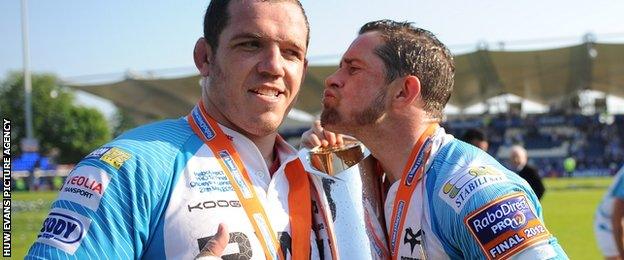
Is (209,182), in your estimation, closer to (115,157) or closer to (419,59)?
(115,157)

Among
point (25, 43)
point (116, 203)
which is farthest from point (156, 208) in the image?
point (25, 43)

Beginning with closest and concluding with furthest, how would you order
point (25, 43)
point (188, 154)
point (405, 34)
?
point (188, 154), point (405, 34), point (25, 43)

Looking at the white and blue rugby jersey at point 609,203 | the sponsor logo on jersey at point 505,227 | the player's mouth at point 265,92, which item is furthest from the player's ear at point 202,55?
the white and blue rugby jersey at point 609,203

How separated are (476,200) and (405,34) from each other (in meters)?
1.02

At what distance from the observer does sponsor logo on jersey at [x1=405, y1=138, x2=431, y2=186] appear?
10.8ft

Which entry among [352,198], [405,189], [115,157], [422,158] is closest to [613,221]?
[422,158]

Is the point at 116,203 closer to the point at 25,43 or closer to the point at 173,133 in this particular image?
the point at 173,133

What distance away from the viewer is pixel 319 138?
11.6 ft

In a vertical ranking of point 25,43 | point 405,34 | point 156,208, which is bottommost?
point 25,43

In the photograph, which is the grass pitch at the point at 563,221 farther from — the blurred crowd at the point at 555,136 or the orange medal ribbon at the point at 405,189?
the blurred crowd at the point at 555,136

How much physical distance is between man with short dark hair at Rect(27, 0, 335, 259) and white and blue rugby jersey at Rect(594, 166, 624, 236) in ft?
19.4

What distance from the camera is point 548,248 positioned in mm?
2869

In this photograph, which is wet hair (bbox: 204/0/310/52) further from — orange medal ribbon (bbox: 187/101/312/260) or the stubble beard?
the stubble beard

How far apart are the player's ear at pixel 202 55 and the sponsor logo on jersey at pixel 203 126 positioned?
0.52 ft
